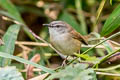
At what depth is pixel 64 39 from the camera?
3383 millimetres

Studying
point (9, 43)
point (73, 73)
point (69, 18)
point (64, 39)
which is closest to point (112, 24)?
point (73, 73)

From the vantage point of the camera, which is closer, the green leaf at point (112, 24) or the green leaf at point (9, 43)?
the green leaf at point (112, 24)

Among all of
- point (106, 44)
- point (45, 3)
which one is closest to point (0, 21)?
point (45, 3)

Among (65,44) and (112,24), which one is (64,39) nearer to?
(65,44)

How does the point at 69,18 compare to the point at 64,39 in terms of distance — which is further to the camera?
the point at 69,18

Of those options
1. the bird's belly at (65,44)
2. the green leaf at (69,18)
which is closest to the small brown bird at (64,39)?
the bird's belly at (65,44)

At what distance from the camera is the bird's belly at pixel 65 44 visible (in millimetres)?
3279

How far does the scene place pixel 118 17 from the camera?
2650 mm

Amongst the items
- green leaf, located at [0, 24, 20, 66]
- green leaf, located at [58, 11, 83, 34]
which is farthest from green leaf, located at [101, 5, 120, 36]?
green leaf, located at [58, 11, 83, 34]

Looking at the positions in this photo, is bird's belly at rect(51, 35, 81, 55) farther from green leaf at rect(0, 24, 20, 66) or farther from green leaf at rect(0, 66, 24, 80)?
green leaf at rect(0, 66, 24, 80)

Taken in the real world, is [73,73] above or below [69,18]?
below

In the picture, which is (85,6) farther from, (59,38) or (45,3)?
(59,38)

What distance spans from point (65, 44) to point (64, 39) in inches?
3.3

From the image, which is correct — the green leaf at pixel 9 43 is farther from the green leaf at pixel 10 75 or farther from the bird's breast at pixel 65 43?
the green leaf at pixel 10 75
